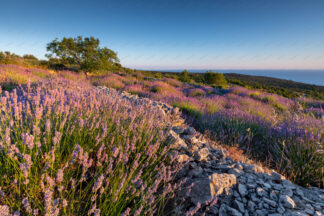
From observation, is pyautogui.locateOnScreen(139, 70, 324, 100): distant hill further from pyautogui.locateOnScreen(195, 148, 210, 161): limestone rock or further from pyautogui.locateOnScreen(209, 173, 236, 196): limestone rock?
pyautogui.locateOnScreen(209, 173, 236, 196): limestone rock

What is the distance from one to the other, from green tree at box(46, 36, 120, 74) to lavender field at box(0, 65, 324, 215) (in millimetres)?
10973

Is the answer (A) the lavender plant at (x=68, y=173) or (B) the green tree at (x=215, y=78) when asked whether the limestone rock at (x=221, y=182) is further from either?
(B) the green tree at (x=215, y=78)

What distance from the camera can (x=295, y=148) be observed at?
278 cm

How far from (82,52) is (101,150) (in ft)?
59.5

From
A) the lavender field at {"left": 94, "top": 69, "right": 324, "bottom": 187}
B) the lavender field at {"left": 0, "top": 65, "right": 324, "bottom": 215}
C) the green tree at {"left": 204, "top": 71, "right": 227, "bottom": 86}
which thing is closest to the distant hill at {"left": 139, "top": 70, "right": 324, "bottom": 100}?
the green tree at {"left": 204, "top": 71, "right": 227, "bottom": 86}

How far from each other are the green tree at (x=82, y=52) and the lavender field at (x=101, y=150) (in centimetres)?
1097

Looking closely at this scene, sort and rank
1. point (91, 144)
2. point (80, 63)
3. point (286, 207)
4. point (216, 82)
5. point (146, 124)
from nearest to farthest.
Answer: point (286, 207)
point (91, 144)
point (146, 124)
point (80, 63)
point (216, 82)

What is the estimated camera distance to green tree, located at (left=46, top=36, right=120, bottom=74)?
1587 cm

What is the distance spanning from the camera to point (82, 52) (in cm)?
1667

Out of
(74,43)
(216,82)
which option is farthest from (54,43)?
(216,82)

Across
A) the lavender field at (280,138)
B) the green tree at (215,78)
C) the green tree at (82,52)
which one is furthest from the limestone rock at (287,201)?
the green tree at (215,78)

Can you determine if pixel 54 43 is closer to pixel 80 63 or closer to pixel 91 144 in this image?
pixel 80 63

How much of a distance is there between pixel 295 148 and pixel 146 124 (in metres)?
2.52

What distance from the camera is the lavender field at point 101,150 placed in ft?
3.97
